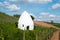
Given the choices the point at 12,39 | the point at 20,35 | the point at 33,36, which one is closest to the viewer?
the point at 12,39

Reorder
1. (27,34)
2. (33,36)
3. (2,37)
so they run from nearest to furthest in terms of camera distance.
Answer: (2,37) < (27,34) < (33,36)

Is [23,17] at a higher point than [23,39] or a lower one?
higher

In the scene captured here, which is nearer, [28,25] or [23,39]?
[23,39]

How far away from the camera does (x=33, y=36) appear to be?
2828 cm

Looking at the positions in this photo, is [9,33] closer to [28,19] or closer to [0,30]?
[0,30]

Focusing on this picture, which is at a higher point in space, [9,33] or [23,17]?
[23,17]

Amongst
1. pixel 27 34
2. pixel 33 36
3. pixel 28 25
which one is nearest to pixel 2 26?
pixel 27 34

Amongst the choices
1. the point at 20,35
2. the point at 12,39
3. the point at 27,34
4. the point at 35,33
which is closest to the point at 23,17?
the point at 35,33

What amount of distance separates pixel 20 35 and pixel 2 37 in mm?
5815

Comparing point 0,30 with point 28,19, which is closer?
point 0,30

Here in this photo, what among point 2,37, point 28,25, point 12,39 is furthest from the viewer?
point 28,25

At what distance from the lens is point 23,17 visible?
48562mm

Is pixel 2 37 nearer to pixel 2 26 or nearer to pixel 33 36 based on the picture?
pixel 2 26

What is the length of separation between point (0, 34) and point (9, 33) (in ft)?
6.73
